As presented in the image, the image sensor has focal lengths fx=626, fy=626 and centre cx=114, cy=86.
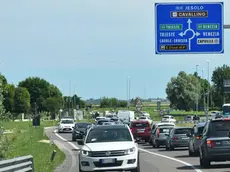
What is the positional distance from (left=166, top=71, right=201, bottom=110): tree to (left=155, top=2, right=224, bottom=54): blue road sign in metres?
110

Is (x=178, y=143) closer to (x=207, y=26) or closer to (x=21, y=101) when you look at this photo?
(x=207, y=26)

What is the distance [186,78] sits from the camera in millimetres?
146875

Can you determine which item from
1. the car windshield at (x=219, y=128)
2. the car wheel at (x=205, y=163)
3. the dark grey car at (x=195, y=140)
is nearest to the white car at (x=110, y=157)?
the car windshield at (x=219, y=128)

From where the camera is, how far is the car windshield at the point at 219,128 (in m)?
22.5

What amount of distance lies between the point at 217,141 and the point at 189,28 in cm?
916

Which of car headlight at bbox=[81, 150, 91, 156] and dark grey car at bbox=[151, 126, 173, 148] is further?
dark grey car at bbox=[151, 126, 173, 148]

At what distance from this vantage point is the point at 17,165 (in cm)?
1602

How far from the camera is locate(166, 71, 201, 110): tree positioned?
465 feet

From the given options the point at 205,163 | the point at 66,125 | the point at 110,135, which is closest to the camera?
the point at 110,135

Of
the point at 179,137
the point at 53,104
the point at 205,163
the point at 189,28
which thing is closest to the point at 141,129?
the point at 179,137

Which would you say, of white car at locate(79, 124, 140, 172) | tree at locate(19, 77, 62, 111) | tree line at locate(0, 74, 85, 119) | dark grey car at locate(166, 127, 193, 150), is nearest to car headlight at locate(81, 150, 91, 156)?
white car at locate(79, 124, 140, 172)

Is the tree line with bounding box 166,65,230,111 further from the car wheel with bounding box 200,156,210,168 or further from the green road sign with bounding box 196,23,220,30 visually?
A: the car wheel with bounding box 200,156,210,168

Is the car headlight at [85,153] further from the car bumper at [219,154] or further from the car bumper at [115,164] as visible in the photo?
the car bumper at [219,154]

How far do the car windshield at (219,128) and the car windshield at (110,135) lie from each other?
356cm
